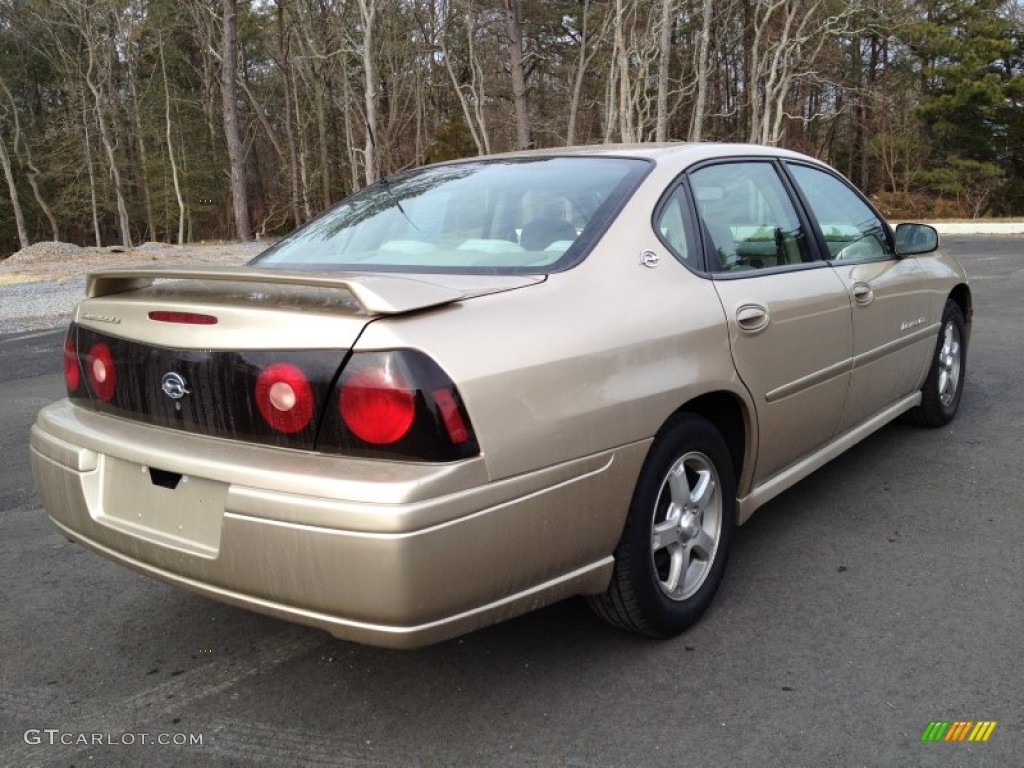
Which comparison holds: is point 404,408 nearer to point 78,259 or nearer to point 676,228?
point 676,228

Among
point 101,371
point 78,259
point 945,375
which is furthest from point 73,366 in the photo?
point 78,259

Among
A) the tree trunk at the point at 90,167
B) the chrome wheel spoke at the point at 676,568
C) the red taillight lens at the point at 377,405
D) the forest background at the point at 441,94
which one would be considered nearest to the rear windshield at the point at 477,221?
the red taillight lens at the point at 377,405

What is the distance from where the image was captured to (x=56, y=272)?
1831 cm

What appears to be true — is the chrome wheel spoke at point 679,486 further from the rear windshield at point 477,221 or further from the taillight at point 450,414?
the taillight at point 450,414

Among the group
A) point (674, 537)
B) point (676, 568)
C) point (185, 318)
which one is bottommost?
point (676, 568)

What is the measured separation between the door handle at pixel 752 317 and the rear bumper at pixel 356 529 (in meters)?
0.70

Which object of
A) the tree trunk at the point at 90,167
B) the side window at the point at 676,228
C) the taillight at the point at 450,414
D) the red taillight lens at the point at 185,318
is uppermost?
the tree trunk at the point at 90,167

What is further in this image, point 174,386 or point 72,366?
point 72,366

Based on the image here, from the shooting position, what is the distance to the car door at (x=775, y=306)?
2.90 metres

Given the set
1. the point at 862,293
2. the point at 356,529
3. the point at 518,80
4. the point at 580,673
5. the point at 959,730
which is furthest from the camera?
the point at 518,80

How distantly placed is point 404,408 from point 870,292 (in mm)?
2502

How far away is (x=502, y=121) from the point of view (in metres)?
41.6

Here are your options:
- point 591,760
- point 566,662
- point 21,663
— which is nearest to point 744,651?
point 566,662

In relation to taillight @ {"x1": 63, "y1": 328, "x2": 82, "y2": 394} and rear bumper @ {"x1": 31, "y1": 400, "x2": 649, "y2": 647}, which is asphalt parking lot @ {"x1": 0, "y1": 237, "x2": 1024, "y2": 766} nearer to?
rear bumper @ {"x1": 31, "y1": 400, "x2": 649, "y2": 647}
